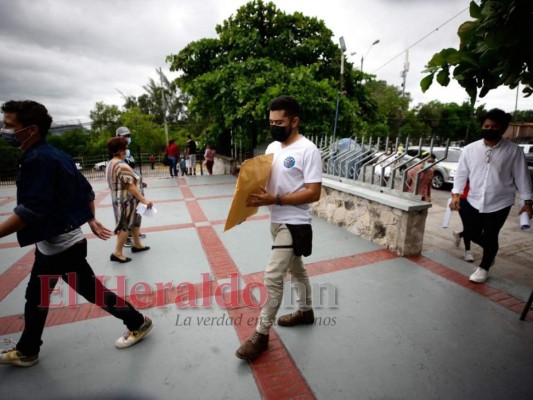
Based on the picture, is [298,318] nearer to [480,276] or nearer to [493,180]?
[480,276]

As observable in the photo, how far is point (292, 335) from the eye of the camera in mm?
2494

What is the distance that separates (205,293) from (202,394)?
130cm

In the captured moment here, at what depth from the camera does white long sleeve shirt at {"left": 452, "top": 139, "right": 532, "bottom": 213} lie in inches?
120

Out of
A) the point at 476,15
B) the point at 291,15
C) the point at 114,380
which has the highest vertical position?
the point at 291,15

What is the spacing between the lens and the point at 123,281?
349 cm

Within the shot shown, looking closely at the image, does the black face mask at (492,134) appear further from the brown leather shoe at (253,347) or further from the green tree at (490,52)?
the brown leather shoe at (253,347)

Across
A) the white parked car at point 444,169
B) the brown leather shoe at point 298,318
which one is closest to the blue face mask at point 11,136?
the brown leather shoe at point 298,318

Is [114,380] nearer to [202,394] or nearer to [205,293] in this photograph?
[202,394]

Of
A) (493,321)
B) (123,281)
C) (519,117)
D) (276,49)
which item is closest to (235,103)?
(276,49)

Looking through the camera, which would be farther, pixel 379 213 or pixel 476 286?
pixel 379 213

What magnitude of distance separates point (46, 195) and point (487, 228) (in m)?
4.19

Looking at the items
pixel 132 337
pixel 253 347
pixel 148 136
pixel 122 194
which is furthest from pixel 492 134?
pixel 148 136

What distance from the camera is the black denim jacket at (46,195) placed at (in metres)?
1.81

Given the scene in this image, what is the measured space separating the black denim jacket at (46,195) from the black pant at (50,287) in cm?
21
